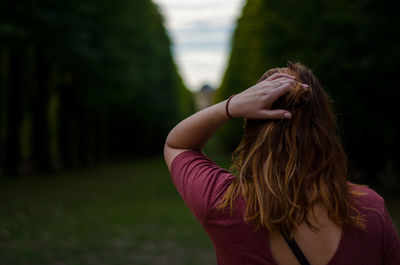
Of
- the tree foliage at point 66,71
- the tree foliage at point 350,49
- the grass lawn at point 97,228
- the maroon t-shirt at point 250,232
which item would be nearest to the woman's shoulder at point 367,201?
the maroon t-shirt at point 250,232

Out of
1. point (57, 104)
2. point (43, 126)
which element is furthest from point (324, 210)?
point (57, 104)

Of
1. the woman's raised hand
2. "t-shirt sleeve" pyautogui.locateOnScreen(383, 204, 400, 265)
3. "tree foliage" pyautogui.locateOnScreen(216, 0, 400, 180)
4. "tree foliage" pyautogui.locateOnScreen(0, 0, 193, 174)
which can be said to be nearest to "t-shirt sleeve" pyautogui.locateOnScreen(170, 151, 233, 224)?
the woman's raised hand

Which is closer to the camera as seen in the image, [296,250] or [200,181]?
[296,250]

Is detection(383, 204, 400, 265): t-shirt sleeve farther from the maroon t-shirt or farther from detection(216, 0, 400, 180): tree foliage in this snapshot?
detection(216, 0, 400, 180): tree foliage

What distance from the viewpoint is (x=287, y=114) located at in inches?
64.4

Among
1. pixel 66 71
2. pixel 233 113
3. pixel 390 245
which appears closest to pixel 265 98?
pixel 233 113

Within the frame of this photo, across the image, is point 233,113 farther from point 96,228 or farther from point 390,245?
point 96,228

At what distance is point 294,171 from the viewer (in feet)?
5.42

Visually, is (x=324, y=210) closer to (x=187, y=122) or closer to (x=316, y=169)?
(x=316, y=169)

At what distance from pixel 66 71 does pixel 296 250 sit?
2391 centimetres

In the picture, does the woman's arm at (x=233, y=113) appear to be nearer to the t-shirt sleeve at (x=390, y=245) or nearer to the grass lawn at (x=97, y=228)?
the t-shirt sleeve at (x=390, y=245)

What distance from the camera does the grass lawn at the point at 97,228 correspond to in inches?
320

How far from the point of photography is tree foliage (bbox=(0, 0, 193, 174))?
17.1m

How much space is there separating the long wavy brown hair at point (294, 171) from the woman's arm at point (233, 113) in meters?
0.05
